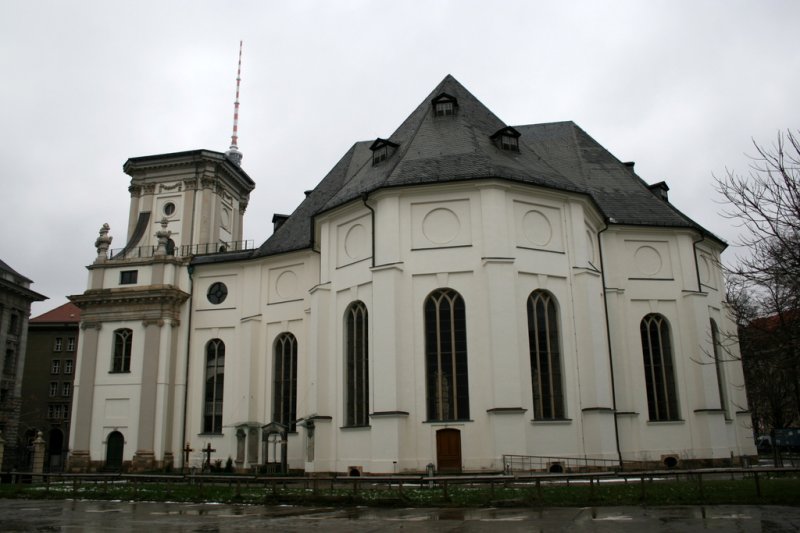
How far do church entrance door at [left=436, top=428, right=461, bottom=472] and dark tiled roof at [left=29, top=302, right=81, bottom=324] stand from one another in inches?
2040

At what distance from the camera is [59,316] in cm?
6562

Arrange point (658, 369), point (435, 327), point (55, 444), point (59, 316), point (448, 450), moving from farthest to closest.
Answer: point (59, 316) → point (55, 444) → point (658, 369) → point (435, 327) → point (448, 450)

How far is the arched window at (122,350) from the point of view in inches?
1335

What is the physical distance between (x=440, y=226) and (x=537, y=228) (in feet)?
11.7

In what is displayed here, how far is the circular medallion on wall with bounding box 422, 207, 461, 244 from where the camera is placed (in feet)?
79.4

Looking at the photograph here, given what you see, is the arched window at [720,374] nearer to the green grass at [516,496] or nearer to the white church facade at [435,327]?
the white church facade at [435,327]

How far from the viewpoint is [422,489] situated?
17250mm

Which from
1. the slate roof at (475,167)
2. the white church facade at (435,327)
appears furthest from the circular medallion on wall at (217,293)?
the slate roof at (475,167)

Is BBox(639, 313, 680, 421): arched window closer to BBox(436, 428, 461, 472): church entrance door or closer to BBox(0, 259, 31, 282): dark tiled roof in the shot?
BBox(436, 428, 461, 472): church entrance door

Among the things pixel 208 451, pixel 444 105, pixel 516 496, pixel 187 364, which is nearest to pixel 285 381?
pixel 208 451

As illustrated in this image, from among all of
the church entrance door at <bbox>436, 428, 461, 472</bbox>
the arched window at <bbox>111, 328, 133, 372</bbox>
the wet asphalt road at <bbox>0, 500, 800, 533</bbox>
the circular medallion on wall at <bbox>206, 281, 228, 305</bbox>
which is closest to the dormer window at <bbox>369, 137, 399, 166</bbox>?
the circular medallion on wall at <bbox>206, 281, 228, 305</bbox>

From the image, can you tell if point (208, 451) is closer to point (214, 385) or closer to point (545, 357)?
point (214, 385)

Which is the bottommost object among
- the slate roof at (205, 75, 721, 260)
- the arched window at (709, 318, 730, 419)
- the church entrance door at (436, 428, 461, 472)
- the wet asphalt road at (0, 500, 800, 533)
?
the wet asphalt road at (0, 500, 800, 533)

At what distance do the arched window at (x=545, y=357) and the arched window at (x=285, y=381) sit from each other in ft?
38.5
